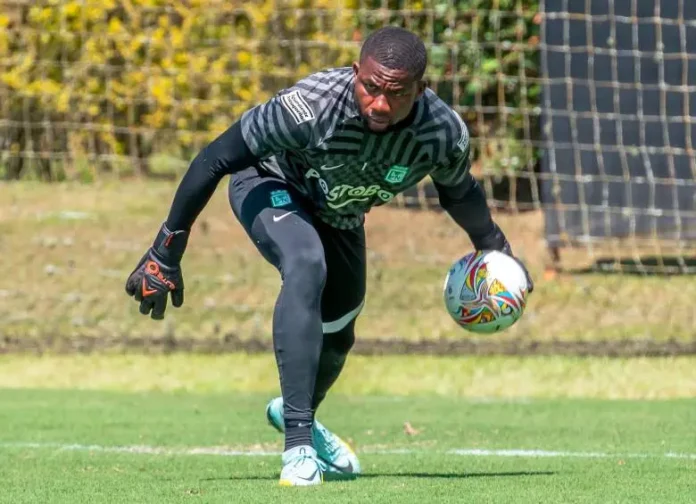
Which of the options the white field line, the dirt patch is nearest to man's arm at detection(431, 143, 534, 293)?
the white field line

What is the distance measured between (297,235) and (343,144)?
40cm

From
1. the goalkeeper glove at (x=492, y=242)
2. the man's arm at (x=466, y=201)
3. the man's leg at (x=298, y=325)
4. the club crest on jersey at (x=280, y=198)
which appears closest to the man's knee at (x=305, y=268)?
the man's leg at (x=298, y=325)

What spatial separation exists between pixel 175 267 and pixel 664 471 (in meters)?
2.24

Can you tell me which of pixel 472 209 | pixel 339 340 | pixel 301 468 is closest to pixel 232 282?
pixel 339 340

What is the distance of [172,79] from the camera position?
502 inches

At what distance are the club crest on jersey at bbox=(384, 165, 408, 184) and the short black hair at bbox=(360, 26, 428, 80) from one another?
0.49 metres

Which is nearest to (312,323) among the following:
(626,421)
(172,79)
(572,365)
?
(626,421)

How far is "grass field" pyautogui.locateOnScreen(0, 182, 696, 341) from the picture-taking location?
1179 cm

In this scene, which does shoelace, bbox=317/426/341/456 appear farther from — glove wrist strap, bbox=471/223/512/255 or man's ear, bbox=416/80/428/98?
man's ear, bbox=416/80/428/98

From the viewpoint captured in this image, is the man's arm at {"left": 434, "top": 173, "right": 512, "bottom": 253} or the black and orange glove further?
the man's arm at {"left": 434, "top": 173, "right": 512, "bottom": 253}

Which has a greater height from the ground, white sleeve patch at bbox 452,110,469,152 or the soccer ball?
white sleeve patch at bbox 452,110,469,152

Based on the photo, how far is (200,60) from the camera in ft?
41.6

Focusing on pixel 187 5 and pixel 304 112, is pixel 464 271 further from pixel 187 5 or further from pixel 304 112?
pixel 187 5

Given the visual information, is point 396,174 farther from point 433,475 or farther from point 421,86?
point 433,475
